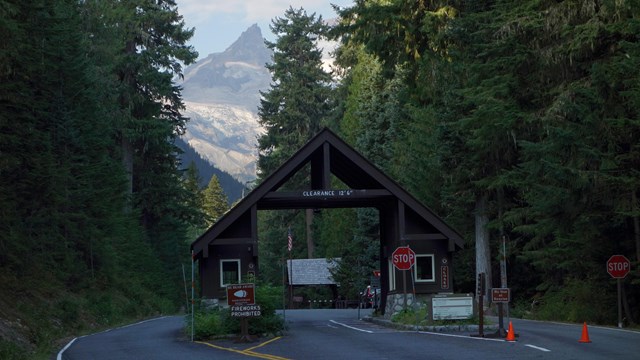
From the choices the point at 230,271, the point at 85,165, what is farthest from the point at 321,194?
the point at 85,165

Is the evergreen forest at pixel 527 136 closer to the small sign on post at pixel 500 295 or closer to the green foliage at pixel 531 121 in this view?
the green foliage at pixel 531 121

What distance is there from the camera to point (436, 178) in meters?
53.8

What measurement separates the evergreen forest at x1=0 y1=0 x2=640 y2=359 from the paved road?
2.77 metres

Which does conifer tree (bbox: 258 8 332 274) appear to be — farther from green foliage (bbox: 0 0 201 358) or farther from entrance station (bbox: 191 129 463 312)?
entrance station (bbox: 191 129 463 312)

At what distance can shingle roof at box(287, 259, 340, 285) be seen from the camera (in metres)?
80.1

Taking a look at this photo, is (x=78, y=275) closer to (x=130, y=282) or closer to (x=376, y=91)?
(x=130, y=282)

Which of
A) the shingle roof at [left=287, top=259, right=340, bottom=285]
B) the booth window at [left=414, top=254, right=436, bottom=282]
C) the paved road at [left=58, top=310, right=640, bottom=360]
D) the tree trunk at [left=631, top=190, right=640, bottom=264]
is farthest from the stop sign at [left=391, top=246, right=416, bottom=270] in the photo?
the shingle roof at [left=287, top=259, right=340, bottom=285]

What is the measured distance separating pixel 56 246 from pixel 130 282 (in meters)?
15.8

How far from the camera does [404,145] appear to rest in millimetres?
62438

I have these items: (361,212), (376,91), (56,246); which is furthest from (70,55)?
(376,91)

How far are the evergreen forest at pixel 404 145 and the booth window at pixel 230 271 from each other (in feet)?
18.5

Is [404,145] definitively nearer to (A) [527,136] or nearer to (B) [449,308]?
(A) [527,136]

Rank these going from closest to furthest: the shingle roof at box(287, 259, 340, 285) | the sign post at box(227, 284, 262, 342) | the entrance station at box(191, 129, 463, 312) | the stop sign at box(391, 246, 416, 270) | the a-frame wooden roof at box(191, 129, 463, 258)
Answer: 1. the sign post at box(227, 284, 262, 342)
2. the stop sign at box(391, 246, 416, 270)
3. the a-frame wooden roof at box(191, 129, 463, 258)
4. the entrance station at box(191, 129, 463, 312)
5. the shingle roof at box(287, 259, 340, 285)

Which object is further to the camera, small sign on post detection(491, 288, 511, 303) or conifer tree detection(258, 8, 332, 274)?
conifer tree detection(258, 8, 332, 274)
